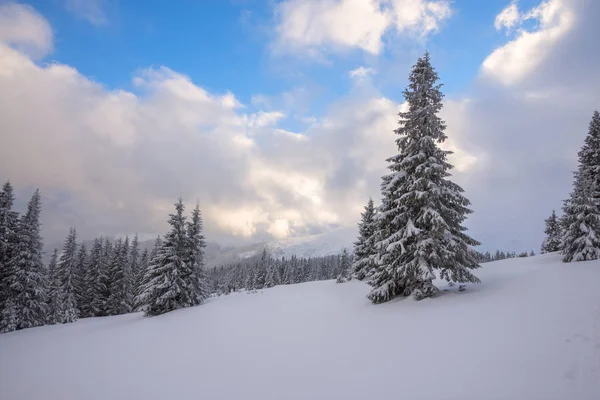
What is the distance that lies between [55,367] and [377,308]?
15.0 metres

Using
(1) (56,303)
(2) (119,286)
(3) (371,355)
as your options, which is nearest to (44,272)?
(1) (56,303)

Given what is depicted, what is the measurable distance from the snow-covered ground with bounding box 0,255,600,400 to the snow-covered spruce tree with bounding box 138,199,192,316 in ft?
29.5

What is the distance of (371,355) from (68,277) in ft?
153

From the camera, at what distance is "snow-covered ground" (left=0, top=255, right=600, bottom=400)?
20.2ft

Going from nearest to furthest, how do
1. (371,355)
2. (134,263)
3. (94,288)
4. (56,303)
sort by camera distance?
(371,355)
(56,303)
(94,288)
(134,263)

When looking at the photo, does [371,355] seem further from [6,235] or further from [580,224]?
[6,235]

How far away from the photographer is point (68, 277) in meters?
39.4

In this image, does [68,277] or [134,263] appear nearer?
[68,277]

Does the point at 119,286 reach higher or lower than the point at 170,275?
lower

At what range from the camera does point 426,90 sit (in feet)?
49.2

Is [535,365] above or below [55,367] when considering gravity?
above

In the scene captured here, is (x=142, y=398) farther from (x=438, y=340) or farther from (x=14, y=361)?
(x=14, y=361)

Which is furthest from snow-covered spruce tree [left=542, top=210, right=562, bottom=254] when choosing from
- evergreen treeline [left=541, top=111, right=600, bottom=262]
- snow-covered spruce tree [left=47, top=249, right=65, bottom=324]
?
snow-covered spruce tree [left=47, top=249, right=65, bottom=324]

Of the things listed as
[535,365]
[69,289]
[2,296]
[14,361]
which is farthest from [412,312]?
[69,289]
